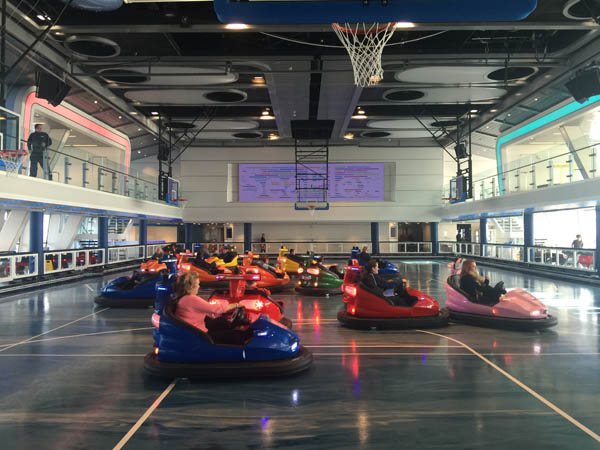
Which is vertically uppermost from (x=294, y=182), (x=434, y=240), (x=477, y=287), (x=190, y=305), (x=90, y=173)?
(x=294, y=182)

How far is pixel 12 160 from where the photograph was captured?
9148mm

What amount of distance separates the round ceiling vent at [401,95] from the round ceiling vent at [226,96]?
491 cm

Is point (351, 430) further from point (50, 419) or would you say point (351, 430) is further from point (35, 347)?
point (35, 347)

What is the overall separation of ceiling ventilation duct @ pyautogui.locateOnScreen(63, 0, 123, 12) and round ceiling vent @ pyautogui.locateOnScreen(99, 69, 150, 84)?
358 cm

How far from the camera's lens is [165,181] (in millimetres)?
17938

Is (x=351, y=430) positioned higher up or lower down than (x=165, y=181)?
lower down

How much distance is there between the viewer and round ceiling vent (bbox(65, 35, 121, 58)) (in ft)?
35.0

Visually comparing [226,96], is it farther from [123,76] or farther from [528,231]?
[528,231]

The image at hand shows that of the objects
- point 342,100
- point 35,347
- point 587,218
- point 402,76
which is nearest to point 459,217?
point 587,218

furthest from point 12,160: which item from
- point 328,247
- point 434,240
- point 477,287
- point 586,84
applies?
point 434,240

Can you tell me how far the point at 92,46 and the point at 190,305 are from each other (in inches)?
371

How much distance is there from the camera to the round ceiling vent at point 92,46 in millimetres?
10680

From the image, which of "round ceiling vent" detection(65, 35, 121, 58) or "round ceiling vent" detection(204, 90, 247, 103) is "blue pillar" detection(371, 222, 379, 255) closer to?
"round ceiling vent" detection(204, 90, 247, 103)

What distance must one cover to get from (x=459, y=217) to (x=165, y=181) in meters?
13.9
